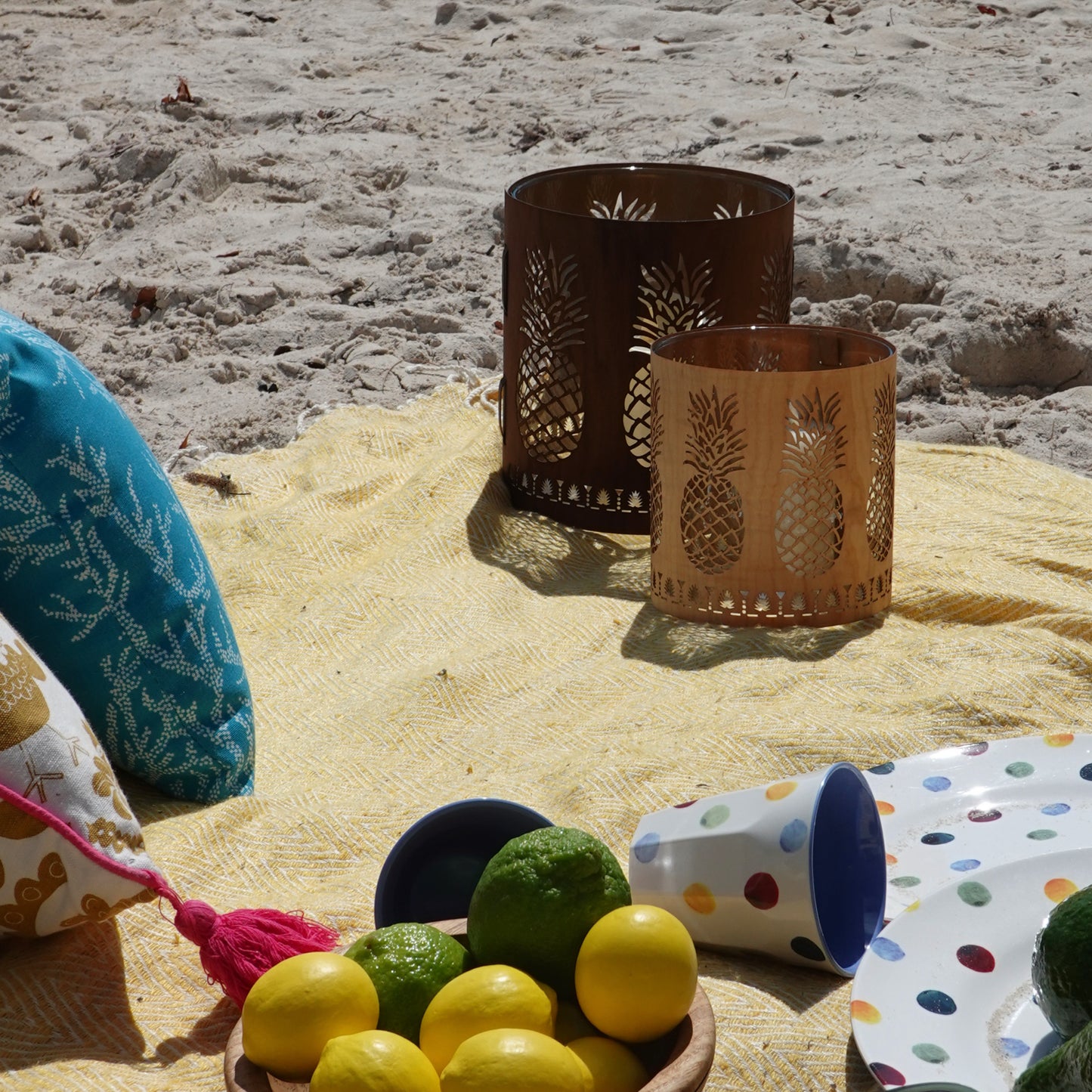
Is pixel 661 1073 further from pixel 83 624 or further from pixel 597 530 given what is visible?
pixel 597 530

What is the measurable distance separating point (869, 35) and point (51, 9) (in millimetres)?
3835

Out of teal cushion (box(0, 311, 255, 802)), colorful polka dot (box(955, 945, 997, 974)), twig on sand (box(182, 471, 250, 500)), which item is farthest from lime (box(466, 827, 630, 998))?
twig on sand (box(182, 471, 250, 500))

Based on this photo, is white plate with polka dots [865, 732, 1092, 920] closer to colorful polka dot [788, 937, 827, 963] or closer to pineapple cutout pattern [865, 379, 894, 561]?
colorful polka dot [788, 937, 827, 963]

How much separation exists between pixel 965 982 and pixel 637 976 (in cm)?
36

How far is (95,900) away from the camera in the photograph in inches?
55.2

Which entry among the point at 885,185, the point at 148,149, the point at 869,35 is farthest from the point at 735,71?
the point at 148,149

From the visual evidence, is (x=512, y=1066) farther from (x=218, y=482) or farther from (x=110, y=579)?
(x=218, y=482)

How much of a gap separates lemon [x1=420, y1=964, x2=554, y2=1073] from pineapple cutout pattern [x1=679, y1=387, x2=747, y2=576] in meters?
1.30

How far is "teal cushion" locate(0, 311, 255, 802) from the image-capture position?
159 cm

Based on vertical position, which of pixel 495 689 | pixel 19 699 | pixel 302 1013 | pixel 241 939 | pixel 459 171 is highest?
pixel 459 171

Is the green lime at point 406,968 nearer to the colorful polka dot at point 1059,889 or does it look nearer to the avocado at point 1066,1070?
the avocado at point 1066,1070

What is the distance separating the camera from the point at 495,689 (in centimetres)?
216

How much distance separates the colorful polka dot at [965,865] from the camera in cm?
154

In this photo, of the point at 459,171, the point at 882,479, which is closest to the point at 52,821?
the point at 882,479
